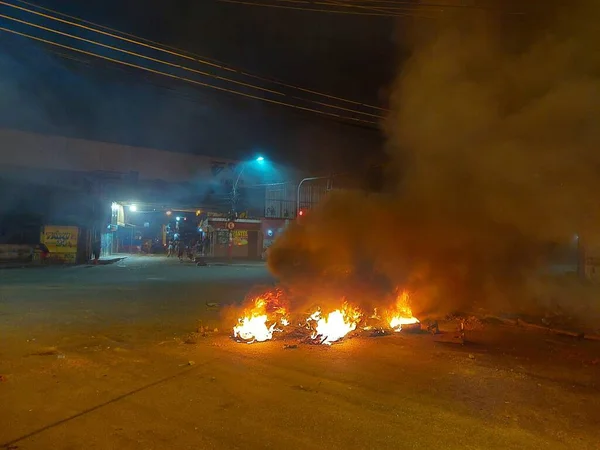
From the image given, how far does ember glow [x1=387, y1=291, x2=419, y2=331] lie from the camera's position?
8656mm

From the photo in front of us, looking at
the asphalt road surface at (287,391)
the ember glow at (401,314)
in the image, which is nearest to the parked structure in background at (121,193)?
the ember glow at (401,314)

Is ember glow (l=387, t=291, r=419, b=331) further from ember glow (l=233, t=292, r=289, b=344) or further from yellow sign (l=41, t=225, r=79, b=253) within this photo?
yellow sign (l=41, t=225, r=79, b=253)

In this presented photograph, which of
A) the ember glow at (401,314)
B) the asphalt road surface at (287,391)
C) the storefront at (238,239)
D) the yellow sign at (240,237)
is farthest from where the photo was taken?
the yellow sign at (240,237)

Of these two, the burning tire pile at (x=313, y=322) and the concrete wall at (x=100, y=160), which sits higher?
the concrete wall at (x=100, y=160)

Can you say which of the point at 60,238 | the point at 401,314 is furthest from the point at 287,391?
the point at 60,238

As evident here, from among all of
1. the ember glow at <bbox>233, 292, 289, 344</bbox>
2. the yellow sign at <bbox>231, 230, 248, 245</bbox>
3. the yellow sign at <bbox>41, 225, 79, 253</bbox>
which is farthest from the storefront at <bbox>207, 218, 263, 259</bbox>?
the ember glow at <bbox>233, 292, 289, 344</bbox>

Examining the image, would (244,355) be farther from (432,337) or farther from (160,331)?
(432,337)

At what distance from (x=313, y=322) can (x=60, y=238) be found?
2673 centimetres

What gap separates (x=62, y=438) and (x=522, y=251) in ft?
29.3

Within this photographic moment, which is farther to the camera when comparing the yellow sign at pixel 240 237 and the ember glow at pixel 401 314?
the yellow sign at pixel 240 237

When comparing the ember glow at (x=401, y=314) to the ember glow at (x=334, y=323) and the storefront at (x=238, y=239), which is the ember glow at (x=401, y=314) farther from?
the storefront at (x=238, y=239)

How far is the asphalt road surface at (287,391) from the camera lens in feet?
13.1

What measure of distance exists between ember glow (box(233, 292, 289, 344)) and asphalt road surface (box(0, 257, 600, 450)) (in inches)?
12.1

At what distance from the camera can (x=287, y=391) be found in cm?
516
